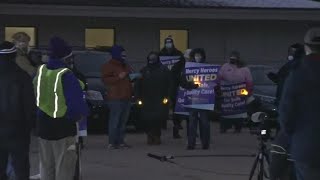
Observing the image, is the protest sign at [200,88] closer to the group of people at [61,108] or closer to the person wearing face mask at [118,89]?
the person wearing face mask at [118,89]

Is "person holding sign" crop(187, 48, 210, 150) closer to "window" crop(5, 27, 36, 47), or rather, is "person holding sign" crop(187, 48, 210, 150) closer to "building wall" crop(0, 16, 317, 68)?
"building wall" crop(0, 16, 317, 68)

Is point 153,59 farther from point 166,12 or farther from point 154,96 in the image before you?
point 166,12

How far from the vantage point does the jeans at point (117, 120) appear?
567 inches

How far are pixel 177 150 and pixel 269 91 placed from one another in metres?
5.41

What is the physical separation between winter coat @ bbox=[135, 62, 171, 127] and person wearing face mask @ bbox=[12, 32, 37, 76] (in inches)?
140

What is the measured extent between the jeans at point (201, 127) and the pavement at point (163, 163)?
0.20 metres

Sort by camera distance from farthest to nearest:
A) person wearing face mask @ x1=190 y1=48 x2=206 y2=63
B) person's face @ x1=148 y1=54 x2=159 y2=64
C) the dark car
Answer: the dark car < person's face @ x1=148 y1=54 x2=159 y2=64 < person wearing face mask @ x1=190 y1=48 x2=206 y2=63

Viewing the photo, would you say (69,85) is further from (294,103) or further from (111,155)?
(111,155)

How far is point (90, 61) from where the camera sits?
18.3 meters

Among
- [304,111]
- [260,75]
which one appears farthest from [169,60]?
[304,111]

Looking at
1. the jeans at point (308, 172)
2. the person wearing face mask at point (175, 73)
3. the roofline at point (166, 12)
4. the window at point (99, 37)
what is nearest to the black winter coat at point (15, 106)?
the jeans at point (308, 172)

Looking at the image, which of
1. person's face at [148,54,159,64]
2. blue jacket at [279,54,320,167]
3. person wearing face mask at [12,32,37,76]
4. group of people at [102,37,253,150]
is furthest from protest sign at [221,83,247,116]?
blue jacket at [279,54,320,167]

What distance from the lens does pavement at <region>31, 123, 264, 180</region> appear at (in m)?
11.4

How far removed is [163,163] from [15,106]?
16.0ft
